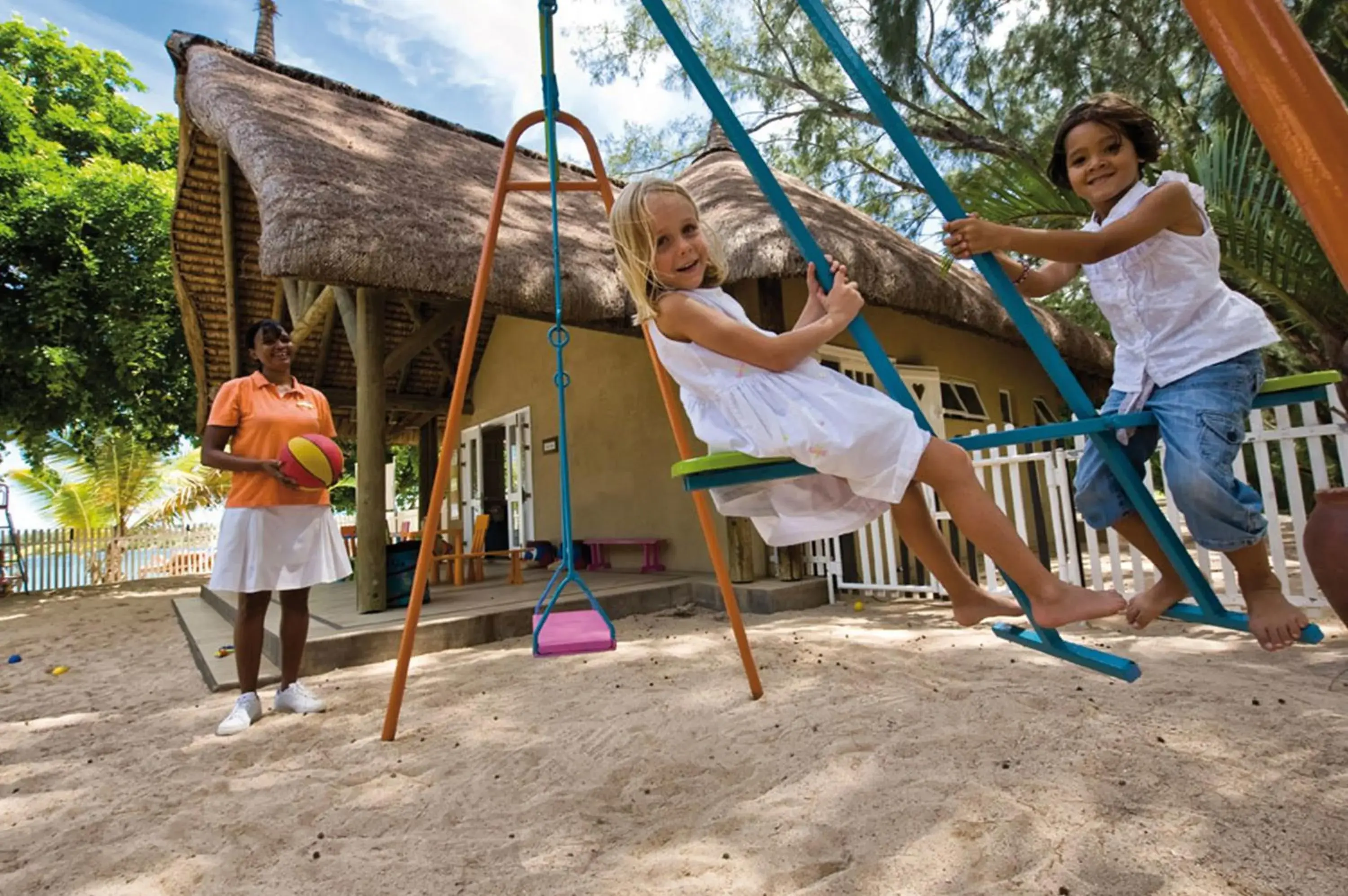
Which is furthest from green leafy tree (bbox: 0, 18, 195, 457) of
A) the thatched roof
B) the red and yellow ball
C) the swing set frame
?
the swing set frame

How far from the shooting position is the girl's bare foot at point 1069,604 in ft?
4.17

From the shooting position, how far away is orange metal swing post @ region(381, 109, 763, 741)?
8.39 feet

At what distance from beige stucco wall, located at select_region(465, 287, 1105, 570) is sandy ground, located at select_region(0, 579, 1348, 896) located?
10.4 feet

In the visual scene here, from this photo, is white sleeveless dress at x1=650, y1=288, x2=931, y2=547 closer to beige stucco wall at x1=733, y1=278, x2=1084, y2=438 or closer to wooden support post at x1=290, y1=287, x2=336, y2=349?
beige stucco wall at x1=733, y1=278, x2=1084, y2=438

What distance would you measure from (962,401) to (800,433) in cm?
719

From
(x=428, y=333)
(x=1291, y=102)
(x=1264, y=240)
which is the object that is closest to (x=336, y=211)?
(x=428, y=333)

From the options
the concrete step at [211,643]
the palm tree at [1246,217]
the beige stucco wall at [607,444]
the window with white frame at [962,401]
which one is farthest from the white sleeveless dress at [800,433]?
the window with white frame at [962,401]

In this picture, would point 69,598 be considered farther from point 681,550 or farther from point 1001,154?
point 1001,154

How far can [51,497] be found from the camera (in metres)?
13.5

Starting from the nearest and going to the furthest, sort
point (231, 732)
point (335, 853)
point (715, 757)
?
1. point (335, 853)
2. point (715, 757)
3. point (231, 732)

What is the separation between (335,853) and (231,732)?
1384mm

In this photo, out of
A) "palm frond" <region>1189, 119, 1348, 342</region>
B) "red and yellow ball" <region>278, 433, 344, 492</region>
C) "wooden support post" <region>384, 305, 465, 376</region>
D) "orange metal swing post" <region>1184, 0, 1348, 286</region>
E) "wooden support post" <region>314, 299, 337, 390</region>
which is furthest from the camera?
"wooden support post" <region>314, 299, 337, 390</region>

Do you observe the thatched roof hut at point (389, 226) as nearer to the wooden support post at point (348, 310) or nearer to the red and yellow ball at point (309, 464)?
the wooden support post at point (348, 310)

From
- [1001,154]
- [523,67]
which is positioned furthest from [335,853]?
[1001,154]
